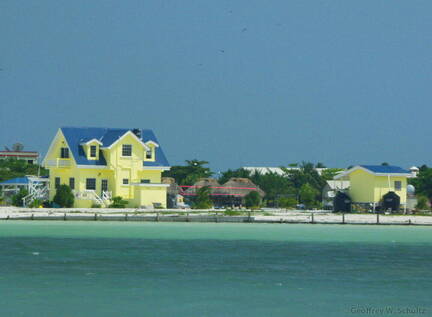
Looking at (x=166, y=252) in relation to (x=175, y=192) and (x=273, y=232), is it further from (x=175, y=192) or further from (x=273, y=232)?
(x=175, y=192)

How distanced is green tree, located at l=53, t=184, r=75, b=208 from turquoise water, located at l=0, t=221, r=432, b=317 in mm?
16193

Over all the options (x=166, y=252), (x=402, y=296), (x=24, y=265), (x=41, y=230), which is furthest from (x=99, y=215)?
(x=402, y=296)

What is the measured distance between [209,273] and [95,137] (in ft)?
131

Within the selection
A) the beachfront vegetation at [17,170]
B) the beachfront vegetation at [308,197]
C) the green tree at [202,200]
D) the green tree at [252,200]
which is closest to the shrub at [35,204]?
the green tree at [202,200]

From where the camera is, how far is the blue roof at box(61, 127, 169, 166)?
65.2 m

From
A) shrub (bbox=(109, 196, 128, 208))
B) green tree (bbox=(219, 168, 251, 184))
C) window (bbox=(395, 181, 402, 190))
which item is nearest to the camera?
shrub (bbox=(109, 196, 128, 208))

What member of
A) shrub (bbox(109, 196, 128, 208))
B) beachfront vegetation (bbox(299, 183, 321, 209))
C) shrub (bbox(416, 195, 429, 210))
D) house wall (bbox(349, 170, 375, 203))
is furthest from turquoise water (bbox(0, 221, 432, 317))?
beachfront vegetation (bbox(299, 183, 321, 209))

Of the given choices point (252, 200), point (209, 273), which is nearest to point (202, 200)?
point (252, 200)

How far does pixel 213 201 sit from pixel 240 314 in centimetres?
6137

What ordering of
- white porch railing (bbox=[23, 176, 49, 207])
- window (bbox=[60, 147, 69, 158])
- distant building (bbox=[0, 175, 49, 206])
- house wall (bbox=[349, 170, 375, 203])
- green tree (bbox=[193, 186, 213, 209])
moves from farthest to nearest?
1. green tree (bbox=[193, 186, 213, 209])
2. distant building (bbox=[0, 175, 49, 206])
3. house wall (bbox=[349, 170, 375, 203])
4. window (bbox=[60, 147, 69, 158])
5. white porch railing (bbox=[23, 176, 49, 207])

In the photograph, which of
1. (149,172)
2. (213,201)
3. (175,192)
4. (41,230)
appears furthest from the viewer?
(213,201)

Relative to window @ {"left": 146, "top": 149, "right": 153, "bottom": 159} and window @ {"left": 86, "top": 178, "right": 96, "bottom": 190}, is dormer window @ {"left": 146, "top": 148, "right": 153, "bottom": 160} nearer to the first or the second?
window @ {"left": 146, "top": 149, "right": 153, "bottom": 159}

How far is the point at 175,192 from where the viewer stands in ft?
247

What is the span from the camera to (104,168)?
65.4m
